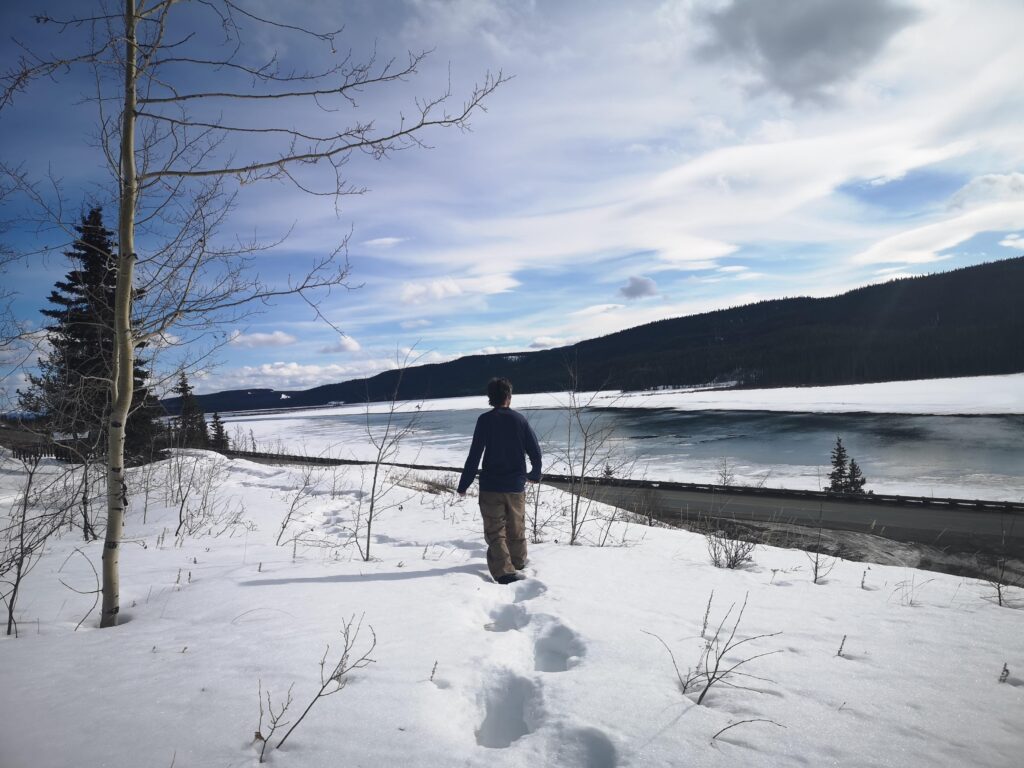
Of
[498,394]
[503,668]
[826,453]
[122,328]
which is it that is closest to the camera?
[503,668]

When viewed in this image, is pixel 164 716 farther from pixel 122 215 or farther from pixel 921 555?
pixel 921 555

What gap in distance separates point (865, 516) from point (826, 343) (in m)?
102

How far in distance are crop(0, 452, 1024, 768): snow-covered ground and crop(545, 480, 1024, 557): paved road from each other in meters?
6.19

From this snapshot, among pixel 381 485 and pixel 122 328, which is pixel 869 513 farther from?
pixel 122 328

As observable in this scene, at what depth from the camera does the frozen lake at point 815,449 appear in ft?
62.5

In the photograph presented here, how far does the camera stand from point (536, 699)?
2145 millimetres

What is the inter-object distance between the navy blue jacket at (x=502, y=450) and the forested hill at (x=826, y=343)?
40365mm

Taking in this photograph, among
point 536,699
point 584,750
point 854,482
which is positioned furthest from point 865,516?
point 584,750

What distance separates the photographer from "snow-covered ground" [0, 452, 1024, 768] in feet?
5.72

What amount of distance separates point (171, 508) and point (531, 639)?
642 cm

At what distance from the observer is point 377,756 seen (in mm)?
1681

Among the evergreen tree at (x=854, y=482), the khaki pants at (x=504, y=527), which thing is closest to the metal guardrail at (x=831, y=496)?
the evergreen tree at (x=854, y=482)

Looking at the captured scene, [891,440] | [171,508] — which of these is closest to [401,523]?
[171,508]

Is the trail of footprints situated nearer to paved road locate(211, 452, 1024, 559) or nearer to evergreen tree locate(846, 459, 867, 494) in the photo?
paved road locate(211, 452, 1024, 559)
